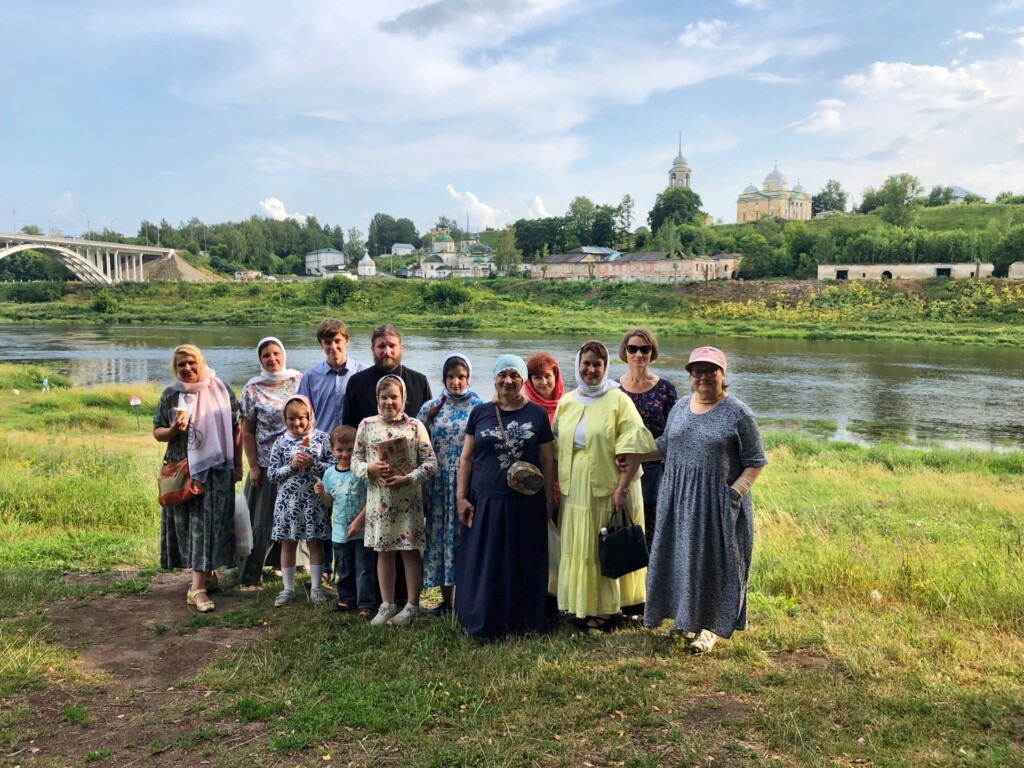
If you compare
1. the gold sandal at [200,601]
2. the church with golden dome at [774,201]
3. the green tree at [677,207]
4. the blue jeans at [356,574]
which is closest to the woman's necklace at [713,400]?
the blue jeans at [356,574]

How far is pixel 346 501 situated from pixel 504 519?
1.02 meters

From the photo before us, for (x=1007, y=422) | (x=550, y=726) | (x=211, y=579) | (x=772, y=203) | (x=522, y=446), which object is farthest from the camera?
(x=772, y=203)

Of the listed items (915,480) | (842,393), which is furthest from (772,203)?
(915,480)

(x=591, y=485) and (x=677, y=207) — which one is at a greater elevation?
(x=677, y=207)

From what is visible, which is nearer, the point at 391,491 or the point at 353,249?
the point at 391,491

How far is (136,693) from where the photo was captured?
10.5 ft

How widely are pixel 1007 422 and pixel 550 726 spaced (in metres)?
19.1

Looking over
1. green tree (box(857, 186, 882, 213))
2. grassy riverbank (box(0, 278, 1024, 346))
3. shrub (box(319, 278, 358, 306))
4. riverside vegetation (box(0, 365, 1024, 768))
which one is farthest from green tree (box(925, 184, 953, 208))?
riverside vegetation (box(0, 365, 1024, 768))

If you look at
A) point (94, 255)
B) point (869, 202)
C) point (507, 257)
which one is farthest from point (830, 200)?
point (94, 255)

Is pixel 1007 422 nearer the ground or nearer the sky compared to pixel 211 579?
nearer the ground

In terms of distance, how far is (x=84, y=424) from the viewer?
13922 mm

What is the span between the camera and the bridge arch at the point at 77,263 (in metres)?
54.6

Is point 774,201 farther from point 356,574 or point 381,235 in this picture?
point 356,574

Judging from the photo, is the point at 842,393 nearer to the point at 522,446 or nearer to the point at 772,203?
the point at 522,446
